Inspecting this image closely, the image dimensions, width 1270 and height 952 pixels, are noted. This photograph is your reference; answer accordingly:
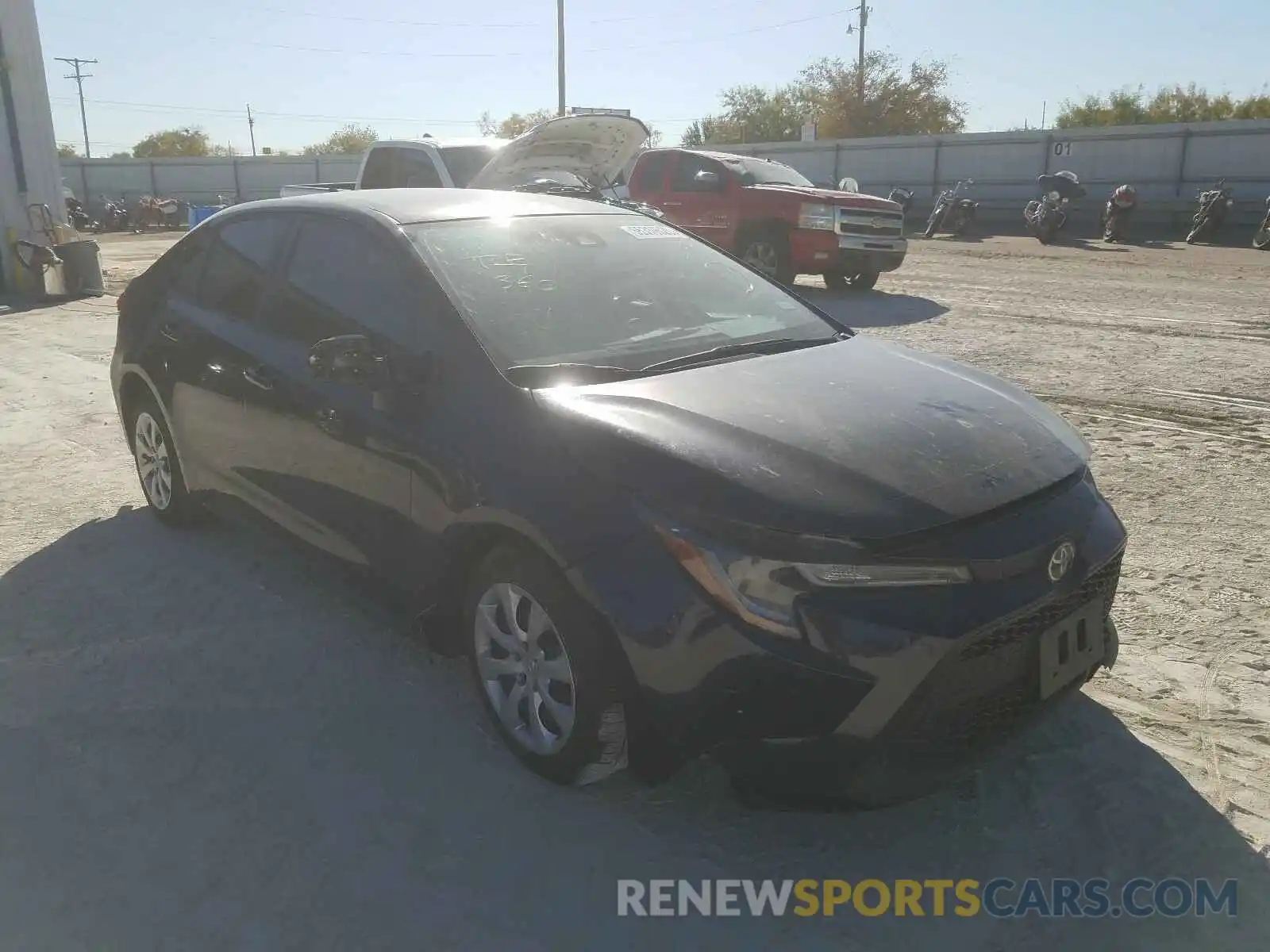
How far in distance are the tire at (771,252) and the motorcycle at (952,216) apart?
39.4 feet

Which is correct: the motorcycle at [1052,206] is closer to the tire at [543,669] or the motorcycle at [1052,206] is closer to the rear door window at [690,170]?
the rear door window at [690,170]

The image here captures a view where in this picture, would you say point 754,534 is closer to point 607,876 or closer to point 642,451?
Answer: point 642,451

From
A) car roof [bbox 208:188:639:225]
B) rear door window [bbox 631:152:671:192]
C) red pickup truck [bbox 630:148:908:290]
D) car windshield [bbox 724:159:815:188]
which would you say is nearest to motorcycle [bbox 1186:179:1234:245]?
red pickup truck [bbox 630:148:908:290]

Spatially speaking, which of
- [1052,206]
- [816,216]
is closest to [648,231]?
[816,216]

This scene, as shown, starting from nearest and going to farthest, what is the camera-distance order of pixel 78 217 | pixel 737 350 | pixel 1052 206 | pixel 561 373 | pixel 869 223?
pixel 561 373
pixel 737 350
pixel 869 223
pixel 1052 206
pixel 78 217

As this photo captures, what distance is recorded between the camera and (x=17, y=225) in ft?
46.5

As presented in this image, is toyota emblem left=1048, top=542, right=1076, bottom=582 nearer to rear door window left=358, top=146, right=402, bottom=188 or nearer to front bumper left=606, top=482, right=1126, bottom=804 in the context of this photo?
front bumper left=606, top=482, right=1126, bottom=804

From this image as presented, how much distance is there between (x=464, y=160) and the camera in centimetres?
1098

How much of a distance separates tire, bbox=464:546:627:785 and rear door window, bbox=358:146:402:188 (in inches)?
373

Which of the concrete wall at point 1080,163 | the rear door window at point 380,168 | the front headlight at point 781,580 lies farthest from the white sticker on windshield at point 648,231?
the concrete wall at point 1080,163

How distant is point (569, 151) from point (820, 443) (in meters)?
8.94

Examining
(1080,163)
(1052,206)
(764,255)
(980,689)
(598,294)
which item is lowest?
(980,689)

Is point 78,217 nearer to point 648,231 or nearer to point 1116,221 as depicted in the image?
point 1116,221

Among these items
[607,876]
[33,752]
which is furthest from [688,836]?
[33,752]
